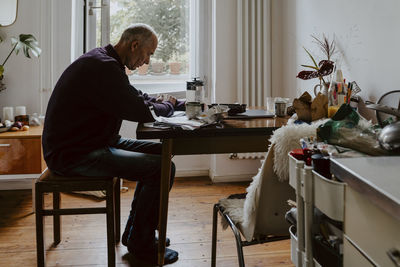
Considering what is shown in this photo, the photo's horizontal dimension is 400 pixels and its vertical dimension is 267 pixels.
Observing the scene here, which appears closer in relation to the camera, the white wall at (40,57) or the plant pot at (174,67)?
the white wall at (40,57)

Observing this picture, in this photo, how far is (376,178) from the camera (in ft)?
2.80

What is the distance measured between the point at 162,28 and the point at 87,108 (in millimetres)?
1940

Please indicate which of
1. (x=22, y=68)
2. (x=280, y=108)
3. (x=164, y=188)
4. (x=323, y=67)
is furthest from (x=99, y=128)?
(x=22, y=68)

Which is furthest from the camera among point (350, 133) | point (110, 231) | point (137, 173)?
point (137, 173)

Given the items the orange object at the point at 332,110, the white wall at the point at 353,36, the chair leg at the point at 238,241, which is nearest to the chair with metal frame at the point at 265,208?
the chair leg at the point at 238,241

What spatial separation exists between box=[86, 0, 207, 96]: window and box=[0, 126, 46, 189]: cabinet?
3.57 feet

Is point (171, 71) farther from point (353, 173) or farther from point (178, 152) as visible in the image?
point (353, 173)

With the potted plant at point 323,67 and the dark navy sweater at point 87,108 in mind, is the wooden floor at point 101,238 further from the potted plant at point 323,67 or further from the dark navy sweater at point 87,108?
the potted plant at point 323,67

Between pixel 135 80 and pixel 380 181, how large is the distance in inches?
129

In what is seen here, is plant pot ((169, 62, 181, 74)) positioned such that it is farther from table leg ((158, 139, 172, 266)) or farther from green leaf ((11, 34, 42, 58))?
table leg ((158, 139, 172, 266))

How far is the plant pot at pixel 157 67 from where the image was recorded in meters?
3.90

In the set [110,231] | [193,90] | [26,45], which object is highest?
[26,45]

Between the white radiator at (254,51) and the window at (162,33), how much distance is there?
38 centimetres

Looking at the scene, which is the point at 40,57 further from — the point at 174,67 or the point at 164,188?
the point at 164,188
